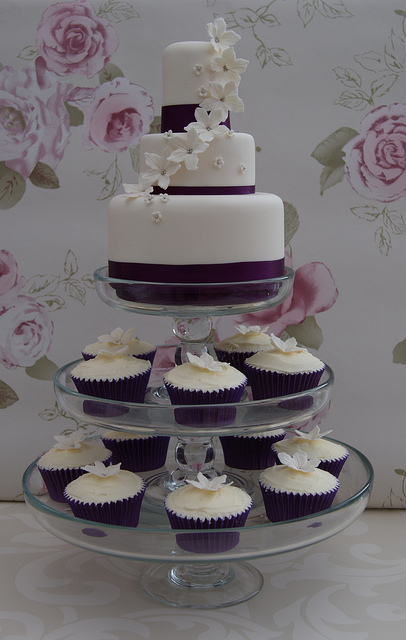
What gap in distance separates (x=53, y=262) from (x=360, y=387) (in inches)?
25.2

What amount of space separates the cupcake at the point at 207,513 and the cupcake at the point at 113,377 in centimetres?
17

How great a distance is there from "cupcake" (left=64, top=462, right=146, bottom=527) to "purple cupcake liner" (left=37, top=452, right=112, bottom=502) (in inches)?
2.0

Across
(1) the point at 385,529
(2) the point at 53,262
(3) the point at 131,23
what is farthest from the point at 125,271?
(1) the point at 385,529

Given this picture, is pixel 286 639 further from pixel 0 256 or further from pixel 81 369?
pixel 0 256

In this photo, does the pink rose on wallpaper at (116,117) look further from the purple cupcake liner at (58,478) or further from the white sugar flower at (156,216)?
the purple cupcake liner at (58,478)

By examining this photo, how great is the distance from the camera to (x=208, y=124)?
945mm

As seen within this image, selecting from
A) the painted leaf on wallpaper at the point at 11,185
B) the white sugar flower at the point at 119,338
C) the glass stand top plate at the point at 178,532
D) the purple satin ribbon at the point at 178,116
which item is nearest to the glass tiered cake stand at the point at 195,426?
the glass stand top plate at the point at 178,532

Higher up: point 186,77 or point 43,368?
point 186,77

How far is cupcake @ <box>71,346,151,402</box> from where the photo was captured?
3.39 feet

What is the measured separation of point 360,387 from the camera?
4.64 feet

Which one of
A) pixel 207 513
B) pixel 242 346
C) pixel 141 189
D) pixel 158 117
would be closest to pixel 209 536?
pixel 207 513

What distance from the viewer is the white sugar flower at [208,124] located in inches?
36.9

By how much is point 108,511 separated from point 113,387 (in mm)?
171

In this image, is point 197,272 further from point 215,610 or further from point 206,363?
point 215,610
